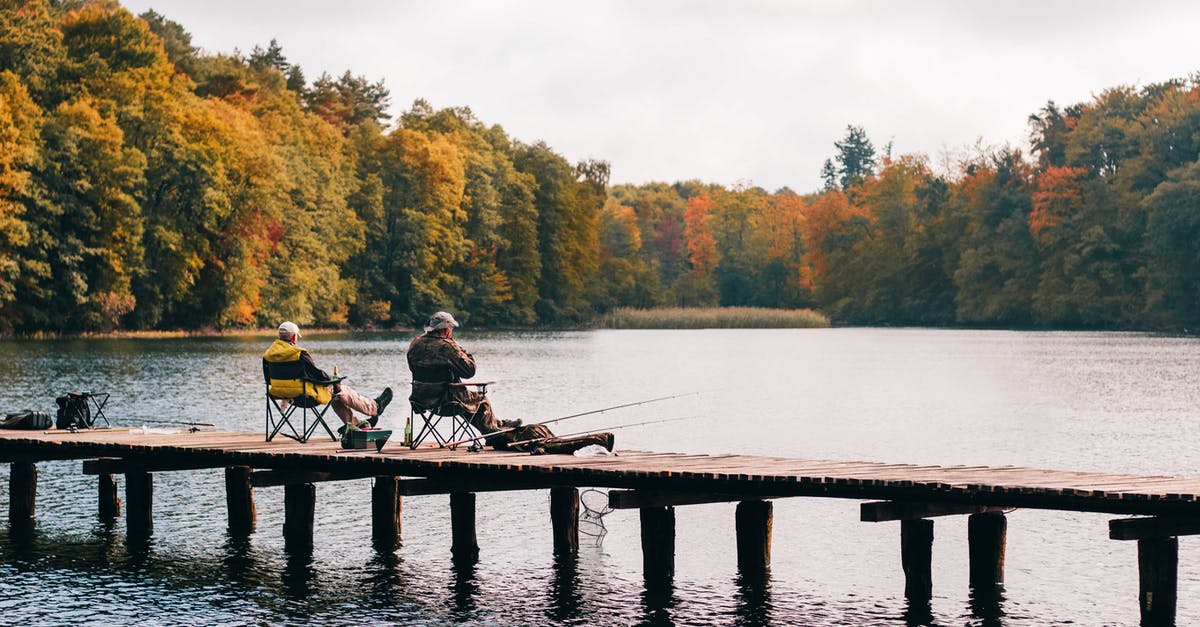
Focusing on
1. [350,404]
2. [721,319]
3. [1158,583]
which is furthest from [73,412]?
[721,319]

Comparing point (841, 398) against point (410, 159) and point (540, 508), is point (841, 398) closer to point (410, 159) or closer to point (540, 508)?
point (540, 508)

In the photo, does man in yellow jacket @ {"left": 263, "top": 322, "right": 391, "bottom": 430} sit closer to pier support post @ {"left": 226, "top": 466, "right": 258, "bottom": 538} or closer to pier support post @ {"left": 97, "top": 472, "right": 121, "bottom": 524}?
pier support post @ {"left": 226, "top": 466, "right": 258, "bottom": 538}

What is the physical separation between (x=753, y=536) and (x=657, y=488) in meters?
1.32

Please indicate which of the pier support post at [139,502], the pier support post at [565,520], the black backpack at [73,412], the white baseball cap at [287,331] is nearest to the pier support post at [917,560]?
the pier support post at [565,520]

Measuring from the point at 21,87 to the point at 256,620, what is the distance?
53.1m

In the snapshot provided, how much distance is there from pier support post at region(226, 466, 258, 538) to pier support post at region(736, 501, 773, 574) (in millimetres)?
5759

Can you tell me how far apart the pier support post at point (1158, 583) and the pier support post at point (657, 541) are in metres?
4.52

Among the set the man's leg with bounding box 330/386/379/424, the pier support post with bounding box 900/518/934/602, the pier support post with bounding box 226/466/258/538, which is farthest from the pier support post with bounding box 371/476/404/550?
the pier support post with bounding box 900/518/934/602

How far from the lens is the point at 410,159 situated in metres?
95.2

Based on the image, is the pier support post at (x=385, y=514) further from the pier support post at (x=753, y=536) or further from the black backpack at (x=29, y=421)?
the black backpack at (x=29, y=421)

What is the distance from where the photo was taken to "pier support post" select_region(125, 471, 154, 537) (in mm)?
18188

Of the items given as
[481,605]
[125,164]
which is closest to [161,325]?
[125,164]

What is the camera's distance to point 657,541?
51.1ft

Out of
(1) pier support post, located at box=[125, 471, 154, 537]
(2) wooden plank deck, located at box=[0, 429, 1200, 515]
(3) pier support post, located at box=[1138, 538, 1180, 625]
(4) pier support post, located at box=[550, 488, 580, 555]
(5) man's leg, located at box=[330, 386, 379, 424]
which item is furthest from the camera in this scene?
(1) pier support post, located at box=[125, 471, 154, 537]
